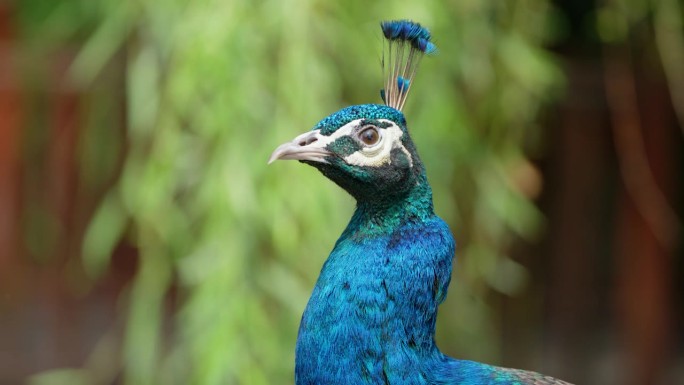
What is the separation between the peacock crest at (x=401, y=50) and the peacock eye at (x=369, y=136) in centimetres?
7

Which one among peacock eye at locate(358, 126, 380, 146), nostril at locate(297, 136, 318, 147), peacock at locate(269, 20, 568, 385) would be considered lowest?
peacock at locate(269, 20, 568, 385)

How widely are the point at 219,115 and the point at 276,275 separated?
0.24m

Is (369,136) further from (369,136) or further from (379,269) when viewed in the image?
(379,269)

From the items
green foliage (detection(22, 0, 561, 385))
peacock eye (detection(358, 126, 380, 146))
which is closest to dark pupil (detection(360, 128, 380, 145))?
peacock eye (detection(358, 126, 380, 146))

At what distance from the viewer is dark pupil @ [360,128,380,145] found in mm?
932

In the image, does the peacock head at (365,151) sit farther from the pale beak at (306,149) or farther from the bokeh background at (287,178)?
the bokeh background at (287,178)

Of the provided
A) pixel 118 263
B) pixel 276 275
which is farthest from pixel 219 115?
pixel 118 263

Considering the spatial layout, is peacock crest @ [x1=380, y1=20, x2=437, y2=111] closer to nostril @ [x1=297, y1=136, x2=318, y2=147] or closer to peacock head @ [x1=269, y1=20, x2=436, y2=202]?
peacock head @ [x1=269, y1=20, x2=436, y2=202]

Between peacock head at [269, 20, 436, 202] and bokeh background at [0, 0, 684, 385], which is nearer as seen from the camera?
peacock head at [269, 20, 436, 202]

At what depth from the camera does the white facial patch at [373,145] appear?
0.92 m

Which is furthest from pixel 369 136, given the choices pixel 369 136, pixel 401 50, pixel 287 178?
pixel 287 178

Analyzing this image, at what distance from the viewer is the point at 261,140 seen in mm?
1350

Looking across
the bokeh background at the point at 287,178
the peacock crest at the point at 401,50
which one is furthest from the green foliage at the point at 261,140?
the peacock crest at the point at 401,50

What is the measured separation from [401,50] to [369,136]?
12 cm
